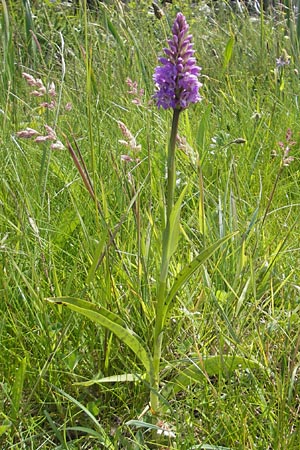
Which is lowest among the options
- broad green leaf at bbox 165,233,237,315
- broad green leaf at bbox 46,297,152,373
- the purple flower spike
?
broad green leaf at bbox 46,297,152,373

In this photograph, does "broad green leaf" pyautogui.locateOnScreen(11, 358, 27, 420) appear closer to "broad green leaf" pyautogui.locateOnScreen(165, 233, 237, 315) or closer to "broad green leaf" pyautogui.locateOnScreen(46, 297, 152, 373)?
"broad green leaf" pyautogui.locateOnScreen(46, 297, 152, 373)

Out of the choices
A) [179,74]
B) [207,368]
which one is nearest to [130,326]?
[207,368]

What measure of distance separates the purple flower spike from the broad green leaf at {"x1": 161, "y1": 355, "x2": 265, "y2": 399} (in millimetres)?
367

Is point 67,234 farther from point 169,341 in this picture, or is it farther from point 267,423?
point 267,423

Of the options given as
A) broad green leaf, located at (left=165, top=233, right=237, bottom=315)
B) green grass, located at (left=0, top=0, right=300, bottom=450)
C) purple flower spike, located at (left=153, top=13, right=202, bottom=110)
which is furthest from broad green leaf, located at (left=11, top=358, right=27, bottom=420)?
purple flower spike, located at (left=153, top=13, right=202, bottom=110)

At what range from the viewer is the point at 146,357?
809 millimetres

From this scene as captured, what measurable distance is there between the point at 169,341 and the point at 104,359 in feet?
0.40

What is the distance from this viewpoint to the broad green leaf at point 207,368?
2.71ft

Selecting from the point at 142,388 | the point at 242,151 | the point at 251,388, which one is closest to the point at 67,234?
the point at 142,388

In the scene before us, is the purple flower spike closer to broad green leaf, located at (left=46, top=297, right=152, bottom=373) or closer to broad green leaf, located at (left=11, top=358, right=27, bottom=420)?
broad green leaf, located at (left=46, top=297, right=152, bottom=373)

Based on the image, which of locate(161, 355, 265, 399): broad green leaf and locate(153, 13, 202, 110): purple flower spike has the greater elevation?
locate(153, 13, 202, 110): purple flower spike

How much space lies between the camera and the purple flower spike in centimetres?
74

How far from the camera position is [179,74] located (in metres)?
0.74

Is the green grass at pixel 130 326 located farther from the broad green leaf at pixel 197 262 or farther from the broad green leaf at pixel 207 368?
the broad green leaf at pixel 197 262
